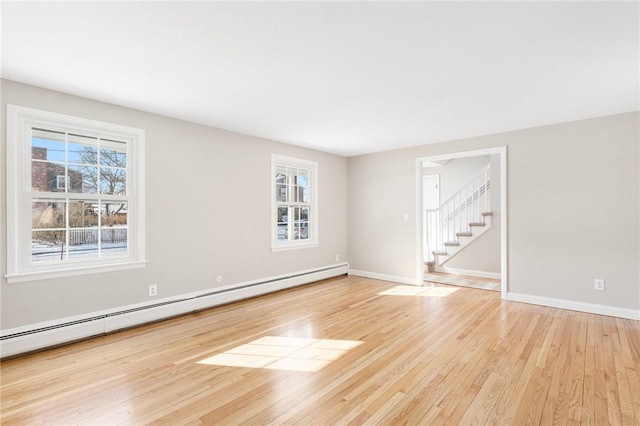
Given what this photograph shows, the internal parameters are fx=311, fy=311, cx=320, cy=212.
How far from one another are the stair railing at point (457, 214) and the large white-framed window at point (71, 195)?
564 cm

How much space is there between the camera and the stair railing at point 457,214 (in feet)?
21.3

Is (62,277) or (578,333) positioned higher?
(62,277)

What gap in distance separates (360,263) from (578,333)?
3.63 meters

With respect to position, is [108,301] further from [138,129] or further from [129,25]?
[129,25]

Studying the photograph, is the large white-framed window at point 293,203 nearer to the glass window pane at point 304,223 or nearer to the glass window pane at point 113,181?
the glass window pane at point 304,223

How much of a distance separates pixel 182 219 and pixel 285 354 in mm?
2184

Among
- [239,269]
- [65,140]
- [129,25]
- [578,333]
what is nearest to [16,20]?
[129,25]

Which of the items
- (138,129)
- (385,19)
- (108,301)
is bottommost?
(108,301)

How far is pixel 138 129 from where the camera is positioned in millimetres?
3580

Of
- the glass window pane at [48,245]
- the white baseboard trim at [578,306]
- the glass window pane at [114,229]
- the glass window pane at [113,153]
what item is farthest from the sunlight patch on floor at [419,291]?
the glass window pane at [48,245]

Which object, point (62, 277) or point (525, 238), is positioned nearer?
point (62, 277)

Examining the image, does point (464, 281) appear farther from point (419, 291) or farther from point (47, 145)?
point (47, 145)

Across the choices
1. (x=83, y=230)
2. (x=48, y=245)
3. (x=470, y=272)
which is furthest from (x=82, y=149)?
(x=470, y=272)

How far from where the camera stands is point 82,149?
3.26 metres
